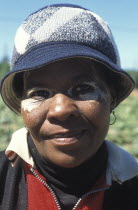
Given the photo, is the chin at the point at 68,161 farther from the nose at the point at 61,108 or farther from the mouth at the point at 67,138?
the nose at the point at 61,108

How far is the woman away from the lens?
1.58 meters

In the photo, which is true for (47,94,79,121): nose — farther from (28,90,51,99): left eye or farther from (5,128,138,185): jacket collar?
(5,128,138,185): jacket collar

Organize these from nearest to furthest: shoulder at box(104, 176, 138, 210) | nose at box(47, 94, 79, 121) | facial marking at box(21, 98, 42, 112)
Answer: nose at box(47, 94, 79, 121), facial marking at box(21, 98, 42, 112), shoulder at box(104, 176, 138, 210)

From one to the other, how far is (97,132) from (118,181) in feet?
1.01

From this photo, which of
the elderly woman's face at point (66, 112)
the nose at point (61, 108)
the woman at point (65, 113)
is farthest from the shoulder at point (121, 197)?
the nose at point (61, 108)

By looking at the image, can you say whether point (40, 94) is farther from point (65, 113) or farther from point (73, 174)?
point (73, 174)

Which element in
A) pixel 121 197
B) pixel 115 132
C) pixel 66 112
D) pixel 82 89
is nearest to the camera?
pixel 66 112

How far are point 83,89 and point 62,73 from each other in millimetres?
114

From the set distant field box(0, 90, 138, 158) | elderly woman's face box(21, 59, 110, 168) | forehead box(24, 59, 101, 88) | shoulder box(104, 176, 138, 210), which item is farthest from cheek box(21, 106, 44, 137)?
distant field box(0, 90, 138, 158)

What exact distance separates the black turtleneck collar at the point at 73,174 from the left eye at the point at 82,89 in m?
0.30

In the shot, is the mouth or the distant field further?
the distant field

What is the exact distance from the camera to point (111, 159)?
6.08ft

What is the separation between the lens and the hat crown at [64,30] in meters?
1.59

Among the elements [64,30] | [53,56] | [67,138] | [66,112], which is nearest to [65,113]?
[66,112]
